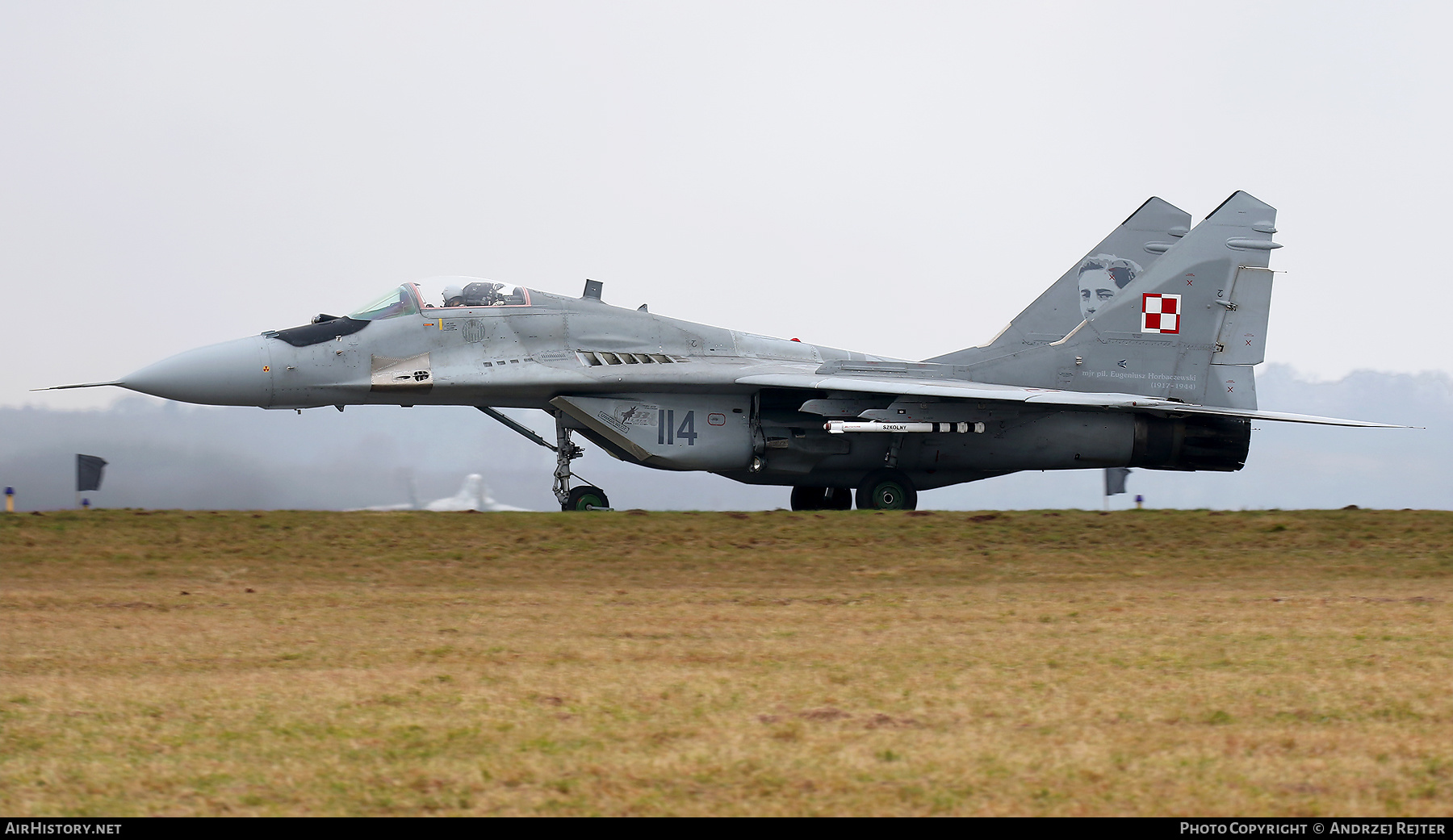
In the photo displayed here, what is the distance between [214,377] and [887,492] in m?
9.11

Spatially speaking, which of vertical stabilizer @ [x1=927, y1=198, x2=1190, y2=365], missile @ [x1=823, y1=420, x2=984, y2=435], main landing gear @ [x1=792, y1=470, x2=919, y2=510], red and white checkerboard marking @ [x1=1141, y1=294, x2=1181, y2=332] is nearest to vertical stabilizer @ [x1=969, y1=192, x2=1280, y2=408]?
red and white checkerboard marking @ [x1=1141, y1=294, x2=1181, y2=332]

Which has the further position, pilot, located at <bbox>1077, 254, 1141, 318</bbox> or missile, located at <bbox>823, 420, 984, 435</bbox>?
pilot, located at <bbox>1077, 254, 1141, 318</bbox>

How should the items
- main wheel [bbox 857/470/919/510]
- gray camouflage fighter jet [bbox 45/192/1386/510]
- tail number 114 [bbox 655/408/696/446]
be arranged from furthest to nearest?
1. main wheel [bbox 857/470/919/510]
2. tail number 114 [bbox 655/408/696/446]
3. gray camouflage fighter jet [bbox 45/192/1386/510]

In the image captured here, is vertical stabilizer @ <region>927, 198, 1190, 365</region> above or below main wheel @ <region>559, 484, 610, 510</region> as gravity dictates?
above

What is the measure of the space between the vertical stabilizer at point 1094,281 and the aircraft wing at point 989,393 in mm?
1922

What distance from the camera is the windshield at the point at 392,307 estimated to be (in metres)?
17.1

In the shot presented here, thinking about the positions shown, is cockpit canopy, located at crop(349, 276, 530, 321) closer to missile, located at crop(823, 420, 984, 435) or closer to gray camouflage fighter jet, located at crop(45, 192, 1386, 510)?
gray camouflage fighter jet, located at crop(45, 192, 1386, 510)

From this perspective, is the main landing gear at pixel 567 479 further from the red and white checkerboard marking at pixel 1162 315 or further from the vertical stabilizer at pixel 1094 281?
the red and white checkerboard marking at pixel 1162 315

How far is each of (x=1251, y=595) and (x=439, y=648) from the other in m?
7.16

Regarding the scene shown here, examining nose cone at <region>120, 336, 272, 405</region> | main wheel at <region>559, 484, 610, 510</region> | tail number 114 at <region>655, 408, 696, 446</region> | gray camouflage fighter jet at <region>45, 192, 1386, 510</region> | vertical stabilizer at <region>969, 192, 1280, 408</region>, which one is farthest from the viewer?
vertical stabilizer at <region>969, 192, 1280, 408</region>

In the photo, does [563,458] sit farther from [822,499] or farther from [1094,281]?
[1094,281]

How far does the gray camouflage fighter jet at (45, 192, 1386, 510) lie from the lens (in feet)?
55.5

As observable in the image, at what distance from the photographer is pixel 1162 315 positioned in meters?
19.6

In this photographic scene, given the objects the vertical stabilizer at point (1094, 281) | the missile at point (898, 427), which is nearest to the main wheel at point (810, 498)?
the missile at point (898, 427)
